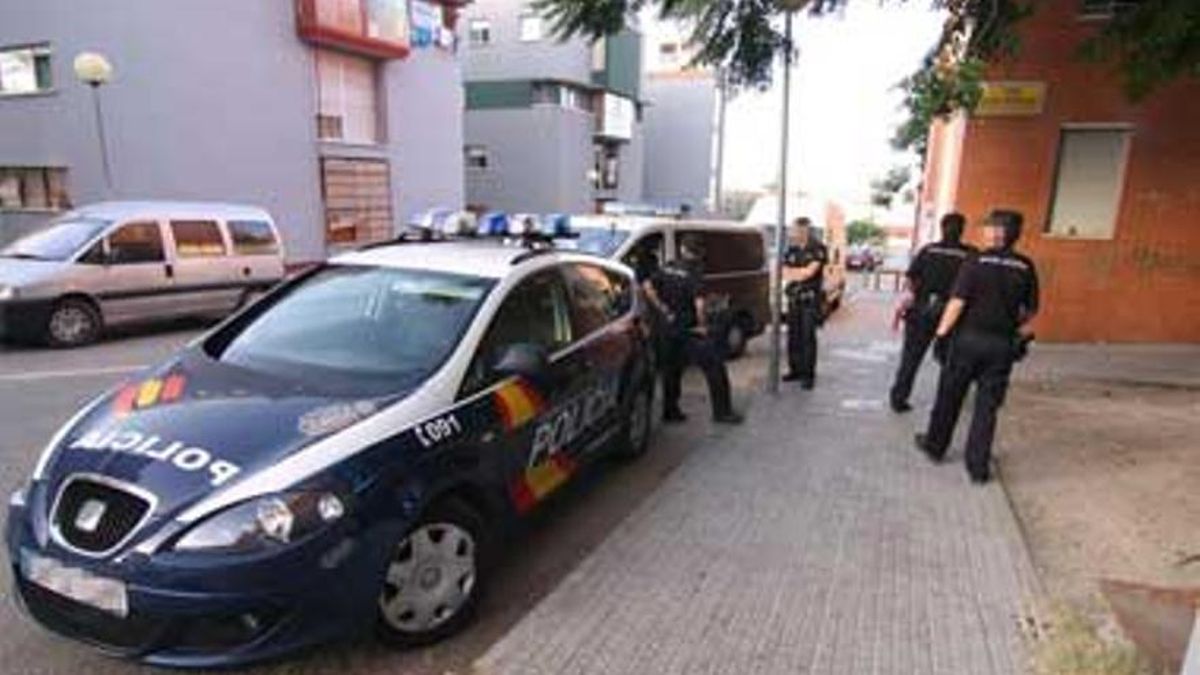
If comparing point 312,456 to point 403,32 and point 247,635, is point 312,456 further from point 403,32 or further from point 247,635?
point 403,32

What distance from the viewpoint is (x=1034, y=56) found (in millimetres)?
11219

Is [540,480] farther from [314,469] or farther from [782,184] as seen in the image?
[782,184]

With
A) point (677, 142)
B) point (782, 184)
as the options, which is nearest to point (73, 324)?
point (782, 184)

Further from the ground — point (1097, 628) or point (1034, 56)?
point (1034, 56)

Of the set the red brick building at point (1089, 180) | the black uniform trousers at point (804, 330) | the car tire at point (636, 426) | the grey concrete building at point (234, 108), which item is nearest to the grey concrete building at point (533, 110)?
the grey concrete building at point (234, 108)

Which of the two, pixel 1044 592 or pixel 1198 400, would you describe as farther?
pixel 1198 400

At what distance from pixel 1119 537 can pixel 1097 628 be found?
1.26 metres

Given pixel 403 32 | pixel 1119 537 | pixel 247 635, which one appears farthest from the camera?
pixel 403 32

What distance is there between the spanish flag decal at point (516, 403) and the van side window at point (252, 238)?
371 inches

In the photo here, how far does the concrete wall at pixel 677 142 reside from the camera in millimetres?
46906

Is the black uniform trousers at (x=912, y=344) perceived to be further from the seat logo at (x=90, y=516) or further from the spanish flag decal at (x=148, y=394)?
the seat logo at (x=90, y=516)

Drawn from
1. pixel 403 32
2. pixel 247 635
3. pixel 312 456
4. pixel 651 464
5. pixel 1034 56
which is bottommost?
pixel 651 464

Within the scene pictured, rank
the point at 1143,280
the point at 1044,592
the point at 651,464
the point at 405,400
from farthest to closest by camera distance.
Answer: the point at 1143,280 → the point at 651,464 → the point at 1044,592 → the point at 405,400

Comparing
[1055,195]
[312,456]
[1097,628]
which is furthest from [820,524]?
[1055,195]
